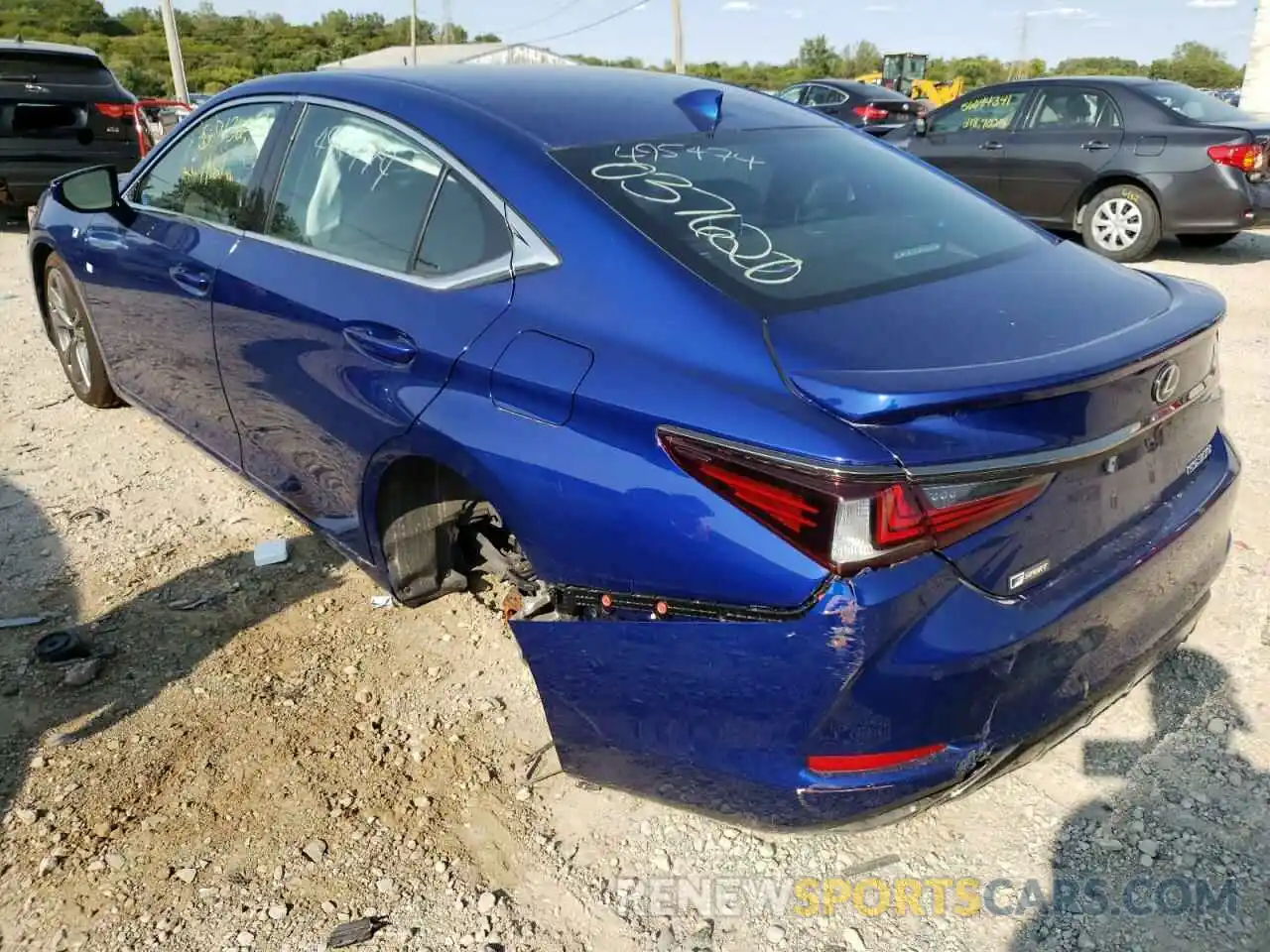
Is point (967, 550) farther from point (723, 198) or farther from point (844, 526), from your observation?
point (723, 198)

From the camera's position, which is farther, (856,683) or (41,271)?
(41,271)

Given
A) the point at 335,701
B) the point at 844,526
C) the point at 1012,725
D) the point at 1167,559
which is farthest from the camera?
the point at 335,701

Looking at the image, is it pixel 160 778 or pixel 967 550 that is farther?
pixel 160 778

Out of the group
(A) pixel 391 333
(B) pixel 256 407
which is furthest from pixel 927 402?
(B) pixel 256 407

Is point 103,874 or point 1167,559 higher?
point 1167,559

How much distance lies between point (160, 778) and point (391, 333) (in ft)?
4.23

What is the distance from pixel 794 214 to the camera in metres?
2.47

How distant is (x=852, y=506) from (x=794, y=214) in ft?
3.42

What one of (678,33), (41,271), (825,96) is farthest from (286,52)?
(41,271)

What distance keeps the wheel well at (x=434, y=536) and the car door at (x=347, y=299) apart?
99mm

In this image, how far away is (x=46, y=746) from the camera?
269 cm

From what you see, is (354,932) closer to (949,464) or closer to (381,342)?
(381,342)

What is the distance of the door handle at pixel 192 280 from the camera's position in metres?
Answer: 3.26

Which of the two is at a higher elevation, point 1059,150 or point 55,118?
point 55,118
